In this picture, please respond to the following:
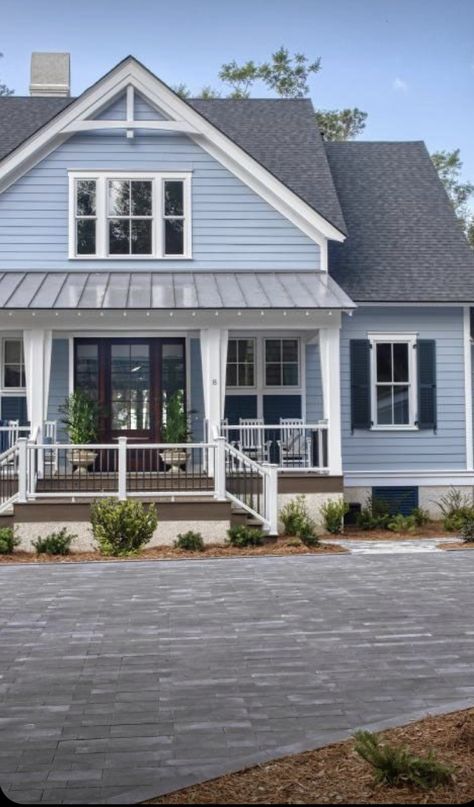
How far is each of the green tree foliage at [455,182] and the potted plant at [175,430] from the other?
2366 centimetres

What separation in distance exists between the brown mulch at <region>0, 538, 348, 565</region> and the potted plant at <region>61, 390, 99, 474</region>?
2581mm

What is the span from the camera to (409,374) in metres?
18.9

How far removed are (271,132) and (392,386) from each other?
6.71 metres

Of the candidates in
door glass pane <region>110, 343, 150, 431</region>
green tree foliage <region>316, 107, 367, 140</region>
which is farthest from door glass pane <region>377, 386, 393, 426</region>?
green tree foliage <region>316, 107, 367, 140</region>

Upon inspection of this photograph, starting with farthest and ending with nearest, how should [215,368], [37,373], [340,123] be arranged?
[340,123] → [215,368] → [37,373]

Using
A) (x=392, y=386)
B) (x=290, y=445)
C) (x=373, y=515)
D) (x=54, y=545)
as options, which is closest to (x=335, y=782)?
(x=54, y=545)

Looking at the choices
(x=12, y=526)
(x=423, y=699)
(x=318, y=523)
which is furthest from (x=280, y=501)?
(x=423, y=699)

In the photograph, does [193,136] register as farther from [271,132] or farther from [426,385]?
[426,385]

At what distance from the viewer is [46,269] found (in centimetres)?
1795

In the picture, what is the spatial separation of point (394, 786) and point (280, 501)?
1161 centimetres

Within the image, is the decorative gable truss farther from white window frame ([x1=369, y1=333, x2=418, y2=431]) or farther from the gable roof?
white window frame ([x1=369, y1=333, x2=418, y2=431])

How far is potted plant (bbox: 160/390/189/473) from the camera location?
16516mm

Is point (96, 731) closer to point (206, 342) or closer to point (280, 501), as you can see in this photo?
point (280, 501)

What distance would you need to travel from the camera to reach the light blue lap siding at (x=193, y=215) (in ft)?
58.9
